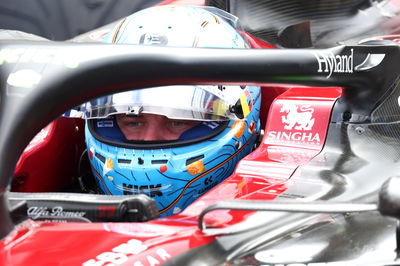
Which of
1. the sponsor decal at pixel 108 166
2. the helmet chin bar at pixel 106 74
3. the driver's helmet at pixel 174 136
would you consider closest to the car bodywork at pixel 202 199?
the helmet chin bar at pixel 106 74

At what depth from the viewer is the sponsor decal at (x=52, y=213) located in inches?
43.6

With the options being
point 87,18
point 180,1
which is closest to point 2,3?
point 87,18

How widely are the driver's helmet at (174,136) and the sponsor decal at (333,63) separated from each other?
461 millimetres

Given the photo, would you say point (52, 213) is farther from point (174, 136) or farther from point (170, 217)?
point (174, 136)

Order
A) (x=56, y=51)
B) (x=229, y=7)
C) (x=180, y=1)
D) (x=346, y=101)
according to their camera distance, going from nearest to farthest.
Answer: (x=56, y=51) → (x=346, y=101) → (x=229, y=7) → (x=180, y=1)

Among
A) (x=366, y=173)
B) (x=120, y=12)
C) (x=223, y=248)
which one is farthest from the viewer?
→ (x=120, y=12)

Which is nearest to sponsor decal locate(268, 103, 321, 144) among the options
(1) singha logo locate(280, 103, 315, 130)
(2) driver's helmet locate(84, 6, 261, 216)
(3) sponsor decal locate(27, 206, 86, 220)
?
(1) singha logo locate(280, 103, 315, 130)

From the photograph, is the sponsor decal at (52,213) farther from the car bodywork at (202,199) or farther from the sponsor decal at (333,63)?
the sponsor decal at (333,63)

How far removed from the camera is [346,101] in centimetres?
153

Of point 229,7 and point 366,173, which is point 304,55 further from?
point 229,7

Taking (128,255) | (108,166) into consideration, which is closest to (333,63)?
(128,255)

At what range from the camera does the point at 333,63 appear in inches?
50.1

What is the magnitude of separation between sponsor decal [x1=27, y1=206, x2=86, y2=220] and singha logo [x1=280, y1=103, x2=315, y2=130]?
70 cm

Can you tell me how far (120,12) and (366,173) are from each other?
3.93m
